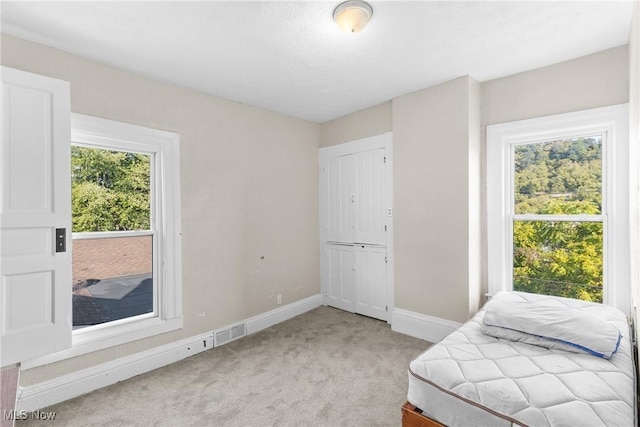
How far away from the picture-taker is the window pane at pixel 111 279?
2.36 metres

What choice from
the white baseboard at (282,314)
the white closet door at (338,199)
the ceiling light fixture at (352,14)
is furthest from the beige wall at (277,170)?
the ceiling light fixture at (352,14)

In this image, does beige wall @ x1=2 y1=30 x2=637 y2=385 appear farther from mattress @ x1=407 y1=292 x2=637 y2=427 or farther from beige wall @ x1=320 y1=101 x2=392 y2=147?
mattress @ x1=407 y1=292 x2=637 y2=427

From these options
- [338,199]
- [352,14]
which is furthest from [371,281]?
[352,14]

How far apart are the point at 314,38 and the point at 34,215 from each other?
2153 mm

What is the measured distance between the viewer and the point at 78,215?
233 centimetres

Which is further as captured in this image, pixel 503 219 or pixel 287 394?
pixel 503 219

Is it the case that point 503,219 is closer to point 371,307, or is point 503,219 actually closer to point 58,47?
point 371,307

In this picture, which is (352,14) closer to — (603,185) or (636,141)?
(636,141)

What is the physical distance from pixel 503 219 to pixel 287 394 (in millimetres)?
2423

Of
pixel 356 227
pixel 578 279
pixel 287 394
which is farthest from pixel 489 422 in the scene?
pixel 356 227

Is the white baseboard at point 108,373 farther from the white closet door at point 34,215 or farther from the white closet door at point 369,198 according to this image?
the white closet door at point 369,198

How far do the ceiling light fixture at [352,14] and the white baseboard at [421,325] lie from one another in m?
2.60

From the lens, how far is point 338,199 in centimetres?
398

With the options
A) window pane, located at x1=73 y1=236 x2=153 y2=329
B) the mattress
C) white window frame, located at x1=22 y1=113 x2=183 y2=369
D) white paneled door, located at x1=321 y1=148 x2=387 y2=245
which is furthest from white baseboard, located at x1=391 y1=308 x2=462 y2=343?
window pane, located at x1=73 y1=236 x2=153 y2=329
